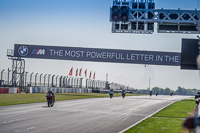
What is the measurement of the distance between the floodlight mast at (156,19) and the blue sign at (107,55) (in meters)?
26.6

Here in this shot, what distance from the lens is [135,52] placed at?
47.3 meters

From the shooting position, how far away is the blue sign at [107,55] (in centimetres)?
4688

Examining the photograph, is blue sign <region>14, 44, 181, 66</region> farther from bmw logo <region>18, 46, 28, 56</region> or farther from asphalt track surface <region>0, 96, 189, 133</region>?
asphalt track surface <region>0, 96, 189, 133</region>

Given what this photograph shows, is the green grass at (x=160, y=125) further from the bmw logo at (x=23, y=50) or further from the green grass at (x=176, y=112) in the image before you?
the bmw logo at (x=23, y=50)

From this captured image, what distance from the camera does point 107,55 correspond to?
47188 mm

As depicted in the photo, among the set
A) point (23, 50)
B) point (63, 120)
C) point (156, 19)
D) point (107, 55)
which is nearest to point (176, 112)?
point (156, 19)

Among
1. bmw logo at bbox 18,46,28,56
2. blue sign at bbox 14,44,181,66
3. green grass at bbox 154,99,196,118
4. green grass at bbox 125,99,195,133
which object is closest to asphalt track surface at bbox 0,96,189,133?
green grass at bbox 125,99,195,133

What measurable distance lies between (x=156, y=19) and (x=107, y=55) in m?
27.7

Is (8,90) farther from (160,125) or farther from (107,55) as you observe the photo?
(160,125)

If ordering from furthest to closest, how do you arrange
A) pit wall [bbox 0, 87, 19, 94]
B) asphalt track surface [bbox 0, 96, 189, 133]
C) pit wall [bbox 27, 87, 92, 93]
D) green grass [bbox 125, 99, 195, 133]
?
1. pit wall [bbox 27, 87, 92, 93]
2. pit wall [bbox 0, 87, 19, 94]
3. green grass [bbox 125, 99, 195, 133]
4. asphalt track surface [bbox 0, 96, 189, 133]

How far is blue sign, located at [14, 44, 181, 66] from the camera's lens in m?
46.9

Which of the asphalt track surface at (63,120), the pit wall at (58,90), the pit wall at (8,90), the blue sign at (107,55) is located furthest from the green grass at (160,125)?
the pit wall at (58,90)

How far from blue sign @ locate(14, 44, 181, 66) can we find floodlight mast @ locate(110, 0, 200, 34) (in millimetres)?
26606

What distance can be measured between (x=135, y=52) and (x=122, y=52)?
181cm
